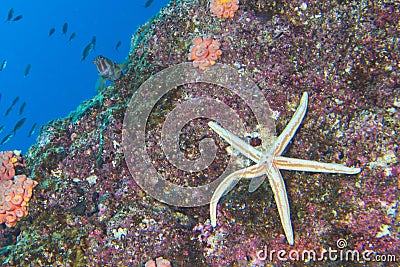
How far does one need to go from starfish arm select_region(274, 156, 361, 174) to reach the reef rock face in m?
0.28

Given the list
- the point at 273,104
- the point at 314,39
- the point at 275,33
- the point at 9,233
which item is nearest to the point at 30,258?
the point at 9,233

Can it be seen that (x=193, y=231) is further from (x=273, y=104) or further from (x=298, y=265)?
(x=273, y=104)

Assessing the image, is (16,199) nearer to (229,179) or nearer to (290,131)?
(229,179)

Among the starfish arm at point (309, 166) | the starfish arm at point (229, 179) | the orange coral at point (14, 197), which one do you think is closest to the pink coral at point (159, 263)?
the starfish arm at point (229, 179)

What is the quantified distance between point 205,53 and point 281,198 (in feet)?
6.74

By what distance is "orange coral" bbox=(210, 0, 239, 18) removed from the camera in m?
4.03

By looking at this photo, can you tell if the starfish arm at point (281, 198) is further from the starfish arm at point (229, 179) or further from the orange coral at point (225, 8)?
the orange coral at point (225, 8)

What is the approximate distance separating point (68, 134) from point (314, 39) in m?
3.73

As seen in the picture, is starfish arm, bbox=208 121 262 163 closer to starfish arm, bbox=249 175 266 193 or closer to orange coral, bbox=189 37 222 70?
starfish arm, bbox=249 175 266 193

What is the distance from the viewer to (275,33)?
384 cm

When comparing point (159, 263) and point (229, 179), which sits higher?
point (229, 179)

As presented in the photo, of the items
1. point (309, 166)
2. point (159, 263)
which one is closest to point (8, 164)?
point (159, 263)

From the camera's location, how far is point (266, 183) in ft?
11.2

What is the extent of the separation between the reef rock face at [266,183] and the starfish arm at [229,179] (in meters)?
0.19
